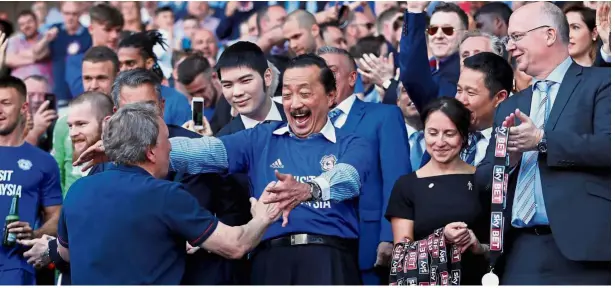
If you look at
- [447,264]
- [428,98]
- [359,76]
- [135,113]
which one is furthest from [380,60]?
[135,113]

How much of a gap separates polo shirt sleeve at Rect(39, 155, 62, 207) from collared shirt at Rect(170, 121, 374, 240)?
2.04 m

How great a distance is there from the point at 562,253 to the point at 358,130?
2011mm

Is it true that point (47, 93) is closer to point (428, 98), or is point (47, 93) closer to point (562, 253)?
point (428, 98)

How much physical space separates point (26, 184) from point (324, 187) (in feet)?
9.32

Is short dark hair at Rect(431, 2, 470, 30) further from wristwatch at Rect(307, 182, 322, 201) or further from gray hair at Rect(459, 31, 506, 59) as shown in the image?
wristwatch at Rect(307, 182, 322, 201)

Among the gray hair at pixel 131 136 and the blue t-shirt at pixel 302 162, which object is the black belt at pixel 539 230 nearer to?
the blue t-shirt at pixel 302 162

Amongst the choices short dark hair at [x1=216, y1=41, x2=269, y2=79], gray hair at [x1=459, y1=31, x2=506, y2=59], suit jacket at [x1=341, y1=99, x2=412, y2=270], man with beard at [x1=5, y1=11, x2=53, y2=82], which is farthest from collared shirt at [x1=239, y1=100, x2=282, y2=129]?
man with beard at [x1=5, y1=11, x2=53, y2=82]

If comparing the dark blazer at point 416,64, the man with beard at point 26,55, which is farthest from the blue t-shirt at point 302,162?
the man with beard at point 26,55

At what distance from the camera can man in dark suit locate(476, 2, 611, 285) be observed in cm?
611

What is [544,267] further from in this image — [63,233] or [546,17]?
[63,233]

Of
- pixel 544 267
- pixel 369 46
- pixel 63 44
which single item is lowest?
pixel 544 267

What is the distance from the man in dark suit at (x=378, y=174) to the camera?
7464 millimetres

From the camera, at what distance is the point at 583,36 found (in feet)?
28.5

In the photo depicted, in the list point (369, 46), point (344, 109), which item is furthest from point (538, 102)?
point (369, 46)
